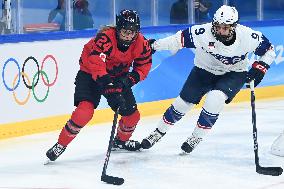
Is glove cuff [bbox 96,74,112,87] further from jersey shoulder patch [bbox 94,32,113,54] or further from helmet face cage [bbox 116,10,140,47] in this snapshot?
helmet face cage [bbox 116,10,140,47]

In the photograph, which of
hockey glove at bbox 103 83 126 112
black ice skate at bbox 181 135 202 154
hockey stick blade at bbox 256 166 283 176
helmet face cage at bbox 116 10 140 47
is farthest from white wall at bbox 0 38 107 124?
hockey stick blade at bbox 256 166 283 176

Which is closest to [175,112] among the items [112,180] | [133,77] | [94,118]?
[133,77]

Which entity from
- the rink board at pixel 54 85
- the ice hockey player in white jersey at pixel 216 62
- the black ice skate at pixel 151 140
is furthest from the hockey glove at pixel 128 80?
the rink board at pixel 54 85

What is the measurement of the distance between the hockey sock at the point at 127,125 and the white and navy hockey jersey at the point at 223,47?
0.51 m

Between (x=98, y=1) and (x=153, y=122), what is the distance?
2.00 metres

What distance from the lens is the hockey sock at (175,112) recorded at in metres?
6.15

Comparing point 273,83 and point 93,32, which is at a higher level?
point 93,32

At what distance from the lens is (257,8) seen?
1075cm

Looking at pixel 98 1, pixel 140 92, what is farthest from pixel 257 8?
pixel 140 92

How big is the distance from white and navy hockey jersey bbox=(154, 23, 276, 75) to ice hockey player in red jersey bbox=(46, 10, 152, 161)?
23 centimetres

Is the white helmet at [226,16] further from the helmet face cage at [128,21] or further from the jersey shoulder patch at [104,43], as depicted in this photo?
the jersey shoulder patch at [104,43]

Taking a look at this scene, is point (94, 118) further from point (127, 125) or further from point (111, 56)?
point (111, 56)

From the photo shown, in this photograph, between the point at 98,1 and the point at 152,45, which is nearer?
the point at 152,45

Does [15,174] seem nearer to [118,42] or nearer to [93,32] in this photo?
[118,42]
